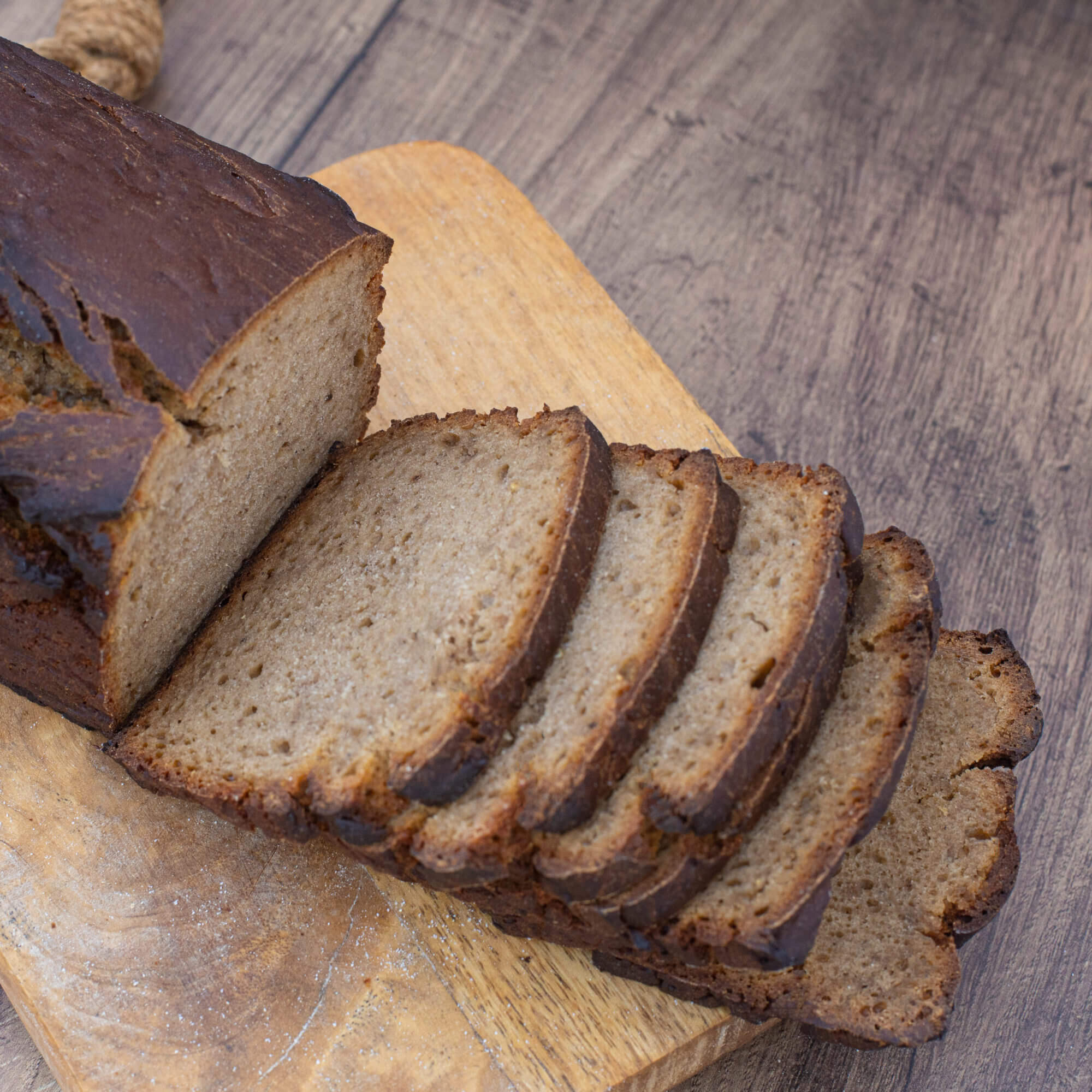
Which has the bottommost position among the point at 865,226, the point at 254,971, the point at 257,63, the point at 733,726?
the point at 254,971

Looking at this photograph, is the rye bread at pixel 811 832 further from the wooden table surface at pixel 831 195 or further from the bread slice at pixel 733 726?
the wooden table surface at pixel 831 195

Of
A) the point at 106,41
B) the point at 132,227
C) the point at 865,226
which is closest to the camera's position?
the point at 132,227

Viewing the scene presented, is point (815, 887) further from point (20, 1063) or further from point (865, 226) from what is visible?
point (865, 226)

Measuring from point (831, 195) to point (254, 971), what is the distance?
372cm

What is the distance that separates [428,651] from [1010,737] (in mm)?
1593

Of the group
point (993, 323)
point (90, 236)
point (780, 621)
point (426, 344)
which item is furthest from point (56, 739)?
point (993, 323)

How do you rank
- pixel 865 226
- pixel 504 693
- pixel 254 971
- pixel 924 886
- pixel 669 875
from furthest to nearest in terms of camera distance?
pixel 865 226 → pixel 254 971 → pixel 924 886 → pixel 504 693 → pixel 669 875

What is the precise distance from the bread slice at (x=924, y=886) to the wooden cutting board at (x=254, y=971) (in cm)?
24

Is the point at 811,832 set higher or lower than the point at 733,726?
lower

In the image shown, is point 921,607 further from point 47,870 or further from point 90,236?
point 47,870

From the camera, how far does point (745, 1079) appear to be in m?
3.32

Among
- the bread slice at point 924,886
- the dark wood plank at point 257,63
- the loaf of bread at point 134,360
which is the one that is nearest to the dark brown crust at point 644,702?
the bread slice at point 924,886

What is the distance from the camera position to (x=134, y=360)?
281cm

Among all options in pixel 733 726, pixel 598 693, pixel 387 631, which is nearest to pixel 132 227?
pixel 387 631
